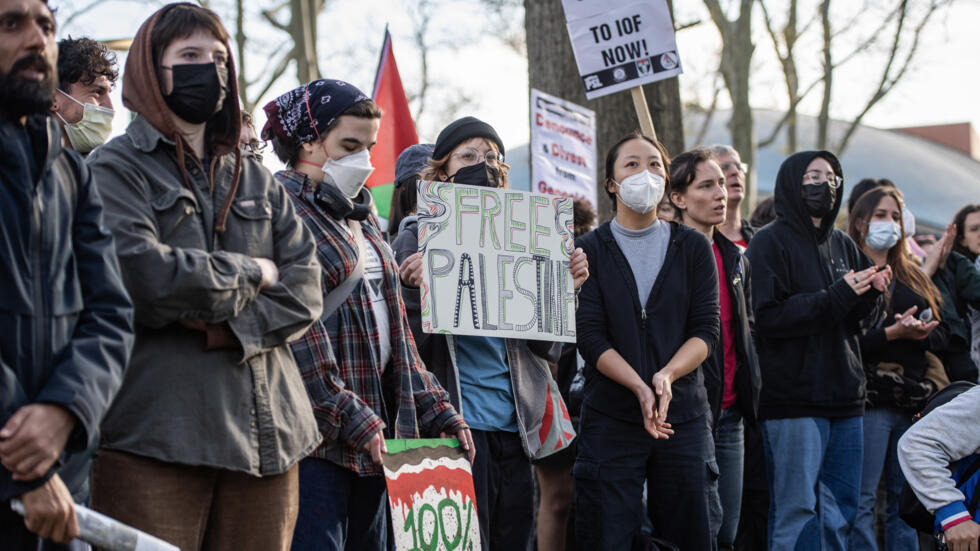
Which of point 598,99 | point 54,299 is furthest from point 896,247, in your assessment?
point 54,299

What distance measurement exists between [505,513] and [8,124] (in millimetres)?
2555

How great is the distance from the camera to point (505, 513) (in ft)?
14.4

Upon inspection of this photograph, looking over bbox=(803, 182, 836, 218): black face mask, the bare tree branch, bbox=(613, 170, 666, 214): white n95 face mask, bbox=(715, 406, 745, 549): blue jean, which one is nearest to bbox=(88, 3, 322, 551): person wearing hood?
bbox=(613, 170, 666, 214): white n95 face mask

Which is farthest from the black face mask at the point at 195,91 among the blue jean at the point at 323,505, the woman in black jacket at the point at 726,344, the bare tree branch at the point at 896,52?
the bare tree branch at the point at 896,52

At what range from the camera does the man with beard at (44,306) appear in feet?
7.88

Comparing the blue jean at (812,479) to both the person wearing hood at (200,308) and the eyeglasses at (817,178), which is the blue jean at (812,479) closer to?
the eyeglasses at (817,178)

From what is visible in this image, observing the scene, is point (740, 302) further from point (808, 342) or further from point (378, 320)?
point (378, 320)

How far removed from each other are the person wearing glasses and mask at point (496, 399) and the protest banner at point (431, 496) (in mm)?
293

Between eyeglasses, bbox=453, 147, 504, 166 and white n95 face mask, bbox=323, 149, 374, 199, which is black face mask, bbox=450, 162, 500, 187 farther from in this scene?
white n95 face mask, bbox=323, 149, 374, 199

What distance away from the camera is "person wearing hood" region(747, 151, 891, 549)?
5.55 m

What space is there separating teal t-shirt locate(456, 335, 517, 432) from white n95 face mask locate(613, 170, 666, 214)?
97 centimetres

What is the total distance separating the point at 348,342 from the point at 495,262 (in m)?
1.02

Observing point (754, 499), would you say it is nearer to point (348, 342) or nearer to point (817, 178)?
point (817, 178)

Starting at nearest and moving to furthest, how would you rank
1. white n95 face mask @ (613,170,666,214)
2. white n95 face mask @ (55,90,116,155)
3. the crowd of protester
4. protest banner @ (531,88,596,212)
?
the crowd of protester, white n95 face mask @ (55,90,116,155), white n95 face mask @ (613,170,666,214), protest banner @ (531,88,596,212)
